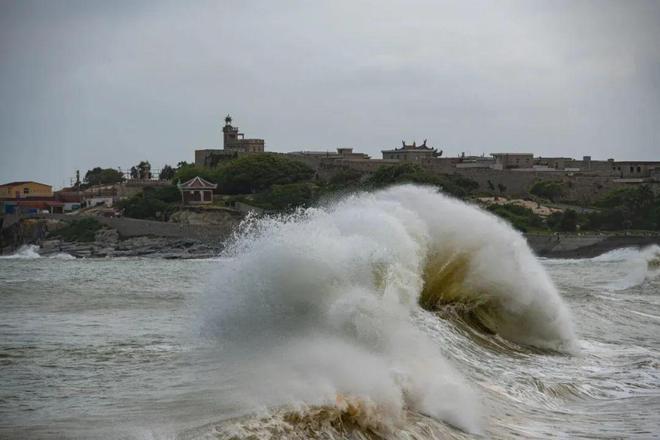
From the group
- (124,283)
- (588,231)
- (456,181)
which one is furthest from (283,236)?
(456,181)

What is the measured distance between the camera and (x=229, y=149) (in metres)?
106

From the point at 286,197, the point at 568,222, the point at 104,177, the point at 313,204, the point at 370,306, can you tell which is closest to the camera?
the point at 370,306

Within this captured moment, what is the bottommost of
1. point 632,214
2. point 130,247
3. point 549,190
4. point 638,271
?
point 130,247

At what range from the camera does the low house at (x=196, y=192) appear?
266 ft

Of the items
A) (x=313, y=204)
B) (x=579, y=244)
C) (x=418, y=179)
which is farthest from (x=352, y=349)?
(x=418, y=179)

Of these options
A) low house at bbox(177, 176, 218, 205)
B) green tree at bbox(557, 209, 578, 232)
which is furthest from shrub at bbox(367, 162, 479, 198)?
low house at bbox(177, 176, 218, 205)

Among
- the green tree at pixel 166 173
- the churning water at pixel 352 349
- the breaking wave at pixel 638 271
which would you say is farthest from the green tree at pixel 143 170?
the churning water at pixel 352 349

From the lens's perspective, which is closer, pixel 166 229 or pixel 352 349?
pixel 352 349

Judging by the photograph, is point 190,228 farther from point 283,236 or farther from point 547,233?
point 283,236

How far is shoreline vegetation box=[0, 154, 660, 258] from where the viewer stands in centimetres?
6694

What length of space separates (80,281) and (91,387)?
20630 mm

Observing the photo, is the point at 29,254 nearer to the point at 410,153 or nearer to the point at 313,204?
the point at 313,204

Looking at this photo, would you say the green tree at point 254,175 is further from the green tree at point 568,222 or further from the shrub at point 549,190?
the green tree at point 568,222

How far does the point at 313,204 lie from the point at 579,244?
18236mm
